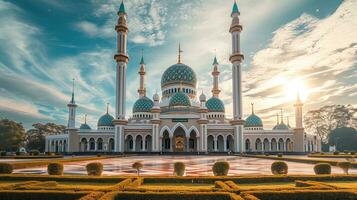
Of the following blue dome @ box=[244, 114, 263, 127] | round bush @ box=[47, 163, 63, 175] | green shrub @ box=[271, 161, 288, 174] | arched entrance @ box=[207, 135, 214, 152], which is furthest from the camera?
blue dome @ box=[244, 114, 263, 127]

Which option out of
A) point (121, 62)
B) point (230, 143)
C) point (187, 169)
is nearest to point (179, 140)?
point (230, 143)

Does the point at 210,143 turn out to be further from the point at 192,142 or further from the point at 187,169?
the point at 187,169

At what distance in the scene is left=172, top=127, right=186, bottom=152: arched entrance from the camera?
46125mm

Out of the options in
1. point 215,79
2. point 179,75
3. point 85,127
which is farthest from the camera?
point 215,79

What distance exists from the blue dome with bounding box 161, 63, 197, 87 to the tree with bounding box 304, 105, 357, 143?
1216 inches

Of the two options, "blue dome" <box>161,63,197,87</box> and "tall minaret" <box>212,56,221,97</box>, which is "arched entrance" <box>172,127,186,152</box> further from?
→ "tall minaret" <box>212,56,221,97</box>

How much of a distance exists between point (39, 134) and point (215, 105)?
125 feet

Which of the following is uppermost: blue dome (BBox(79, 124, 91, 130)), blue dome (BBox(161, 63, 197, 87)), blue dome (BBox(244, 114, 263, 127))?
blue dome (BBox(161, 63, 197, 87))

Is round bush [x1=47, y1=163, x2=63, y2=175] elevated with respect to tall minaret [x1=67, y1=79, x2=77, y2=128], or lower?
lower

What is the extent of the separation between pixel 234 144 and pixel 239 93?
8146 millimetres

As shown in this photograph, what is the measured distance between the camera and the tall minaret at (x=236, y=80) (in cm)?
4394

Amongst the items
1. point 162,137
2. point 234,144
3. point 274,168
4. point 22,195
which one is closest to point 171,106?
point 162,137

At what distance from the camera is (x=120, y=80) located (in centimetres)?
4438

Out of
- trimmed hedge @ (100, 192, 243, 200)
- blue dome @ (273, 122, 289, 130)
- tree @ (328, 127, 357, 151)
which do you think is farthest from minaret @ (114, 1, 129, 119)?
tree @ (328, 127, 357, 151)
